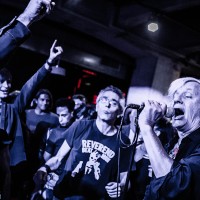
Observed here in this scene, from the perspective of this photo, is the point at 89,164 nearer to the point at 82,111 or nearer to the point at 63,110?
the point at 63,110

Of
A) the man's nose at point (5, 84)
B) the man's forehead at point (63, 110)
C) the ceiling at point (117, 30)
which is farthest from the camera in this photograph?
the ceiling at point (117, 30)

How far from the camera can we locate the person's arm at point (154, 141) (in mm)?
1738

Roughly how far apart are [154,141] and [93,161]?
1.18 metres

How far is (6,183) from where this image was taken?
2635mm

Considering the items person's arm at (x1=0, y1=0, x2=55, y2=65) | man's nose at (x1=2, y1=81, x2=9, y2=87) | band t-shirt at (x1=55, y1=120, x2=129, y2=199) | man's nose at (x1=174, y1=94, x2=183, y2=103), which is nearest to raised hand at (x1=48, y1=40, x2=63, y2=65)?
man's nose at (x1=2, y1=81, x2=9, y2=87)

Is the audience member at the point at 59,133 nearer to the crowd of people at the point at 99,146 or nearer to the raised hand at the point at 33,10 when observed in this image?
the crowd of people at the point at 99,146

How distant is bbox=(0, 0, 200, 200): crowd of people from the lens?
5.33 feet

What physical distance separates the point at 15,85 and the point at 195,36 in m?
5.94

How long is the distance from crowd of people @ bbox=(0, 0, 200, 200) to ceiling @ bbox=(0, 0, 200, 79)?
3.61 meters

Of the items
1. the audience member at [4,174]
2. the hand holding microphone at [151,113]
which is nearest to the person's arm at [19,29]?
the hand holding microphone at [151,113]

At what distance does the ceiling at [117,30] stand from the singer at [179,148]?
4847mm

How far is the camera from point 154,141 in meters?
1.82

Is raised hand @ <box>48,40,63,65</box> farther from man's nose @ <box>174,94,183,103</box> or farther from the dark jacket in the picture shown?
man's nose @ <box>174,94,183,103</box>

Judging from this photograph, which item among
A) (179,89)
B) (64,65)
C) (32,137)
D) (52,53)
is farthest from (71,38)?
(179,89)
